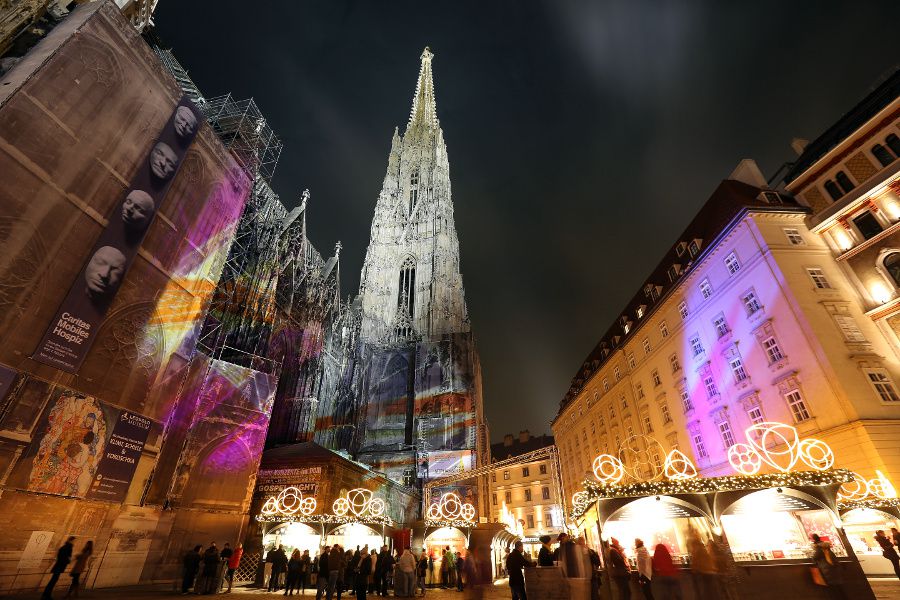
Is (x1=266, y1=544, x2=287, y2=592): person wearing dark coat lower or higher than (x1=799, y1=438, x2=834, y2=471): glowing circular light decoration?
lower

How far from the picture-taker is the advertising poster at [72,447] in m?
10.7

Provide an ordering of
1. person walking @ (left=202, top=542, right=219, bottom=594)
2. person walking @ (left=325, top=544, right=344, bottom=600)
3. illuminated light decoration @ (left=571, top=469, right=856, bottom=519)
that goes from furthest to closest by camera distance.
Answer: person walking @ (left=202, top=542, right=219, bottom=594) < illuminated light decoration @ (left=571, top=469, right=856, bottom=519) < person walking @ (left=325, top=544, right=344, bottom=600)

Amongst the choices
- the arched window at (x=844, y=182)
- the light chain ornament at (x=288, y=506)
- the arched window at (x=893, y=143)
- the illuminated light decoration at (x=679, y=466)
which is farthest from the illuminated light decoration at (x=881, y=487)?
the light chain ornament at (x=288, y=506)

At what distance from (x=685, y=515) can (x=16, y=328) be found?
1791 centimetres

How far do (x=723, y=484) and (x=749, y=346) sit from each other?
1056cm

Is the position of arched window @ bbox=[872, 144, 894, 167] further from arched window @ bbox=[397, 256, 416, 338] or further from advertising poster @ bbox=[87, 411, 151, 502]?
arched window @ bbox=[397, 256, 416, 338]

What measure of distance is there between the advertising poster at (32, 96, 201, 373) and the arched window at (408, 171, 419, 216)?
1584 inches

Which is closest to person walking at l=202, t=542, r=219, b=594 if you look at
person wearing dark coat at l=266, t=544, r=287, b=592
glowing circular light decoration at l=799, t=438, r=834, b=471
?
person wearing dark coat at l=266, t=544, r=287, b=592

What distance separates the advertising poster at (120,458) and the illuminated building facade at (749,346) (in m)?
15.1

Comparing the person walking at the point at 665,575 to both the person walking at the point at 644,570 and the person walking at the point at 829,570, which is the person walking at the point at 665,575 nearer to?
the person walking at the point at 644,570

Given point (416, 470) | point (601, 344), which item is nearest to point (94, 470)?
point (416, 470)

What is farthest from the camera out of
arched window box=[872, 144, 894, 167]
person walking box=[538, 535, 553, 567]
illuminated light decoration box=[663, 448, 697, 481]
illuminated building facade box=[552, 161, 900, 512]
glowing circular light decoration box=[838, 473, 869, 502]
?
arched window box=[872, 144, 894, 167]

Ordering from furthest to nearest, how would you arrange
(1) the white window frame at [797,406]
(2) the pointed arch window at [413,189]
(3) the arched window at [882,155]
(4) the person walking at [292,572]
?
(2) the pointed arch window at [413,189] < (3) the arched window at [882,155] < (1) the white window frame at [797,406] < (4) the person walking at [292,572]

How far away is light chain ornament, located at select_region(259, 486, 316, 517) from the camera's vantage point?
→ 611 inches
